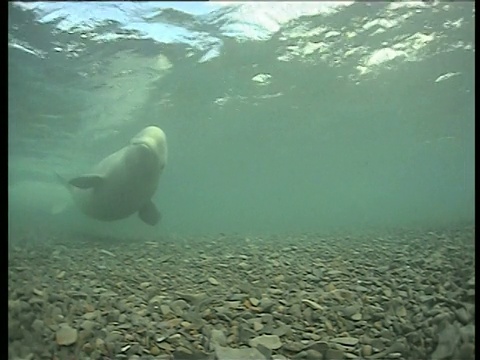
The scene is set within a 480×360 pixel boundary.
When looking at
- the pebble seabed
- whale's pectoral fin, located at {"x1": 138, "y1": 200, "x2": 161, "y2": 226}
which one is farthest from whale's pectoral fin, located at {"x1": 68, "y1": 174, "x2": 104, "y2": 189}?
the pebble seabed

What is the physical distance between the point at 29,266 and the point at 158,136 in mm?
2108

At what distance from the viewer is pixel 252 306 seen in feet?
4.86

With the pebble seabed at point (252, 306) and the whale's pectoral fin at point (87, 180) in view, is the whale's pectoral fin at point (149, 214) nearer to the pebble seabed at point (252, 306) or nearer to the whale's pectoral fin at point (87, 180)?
the whale's pectoral fin at point (87, 180)

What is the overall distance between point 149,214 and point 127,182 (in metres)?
0.60

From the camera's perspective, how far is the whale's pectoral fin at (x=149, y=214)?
4.19 metres

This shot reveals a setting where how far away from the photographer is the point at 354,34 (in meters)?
2.23

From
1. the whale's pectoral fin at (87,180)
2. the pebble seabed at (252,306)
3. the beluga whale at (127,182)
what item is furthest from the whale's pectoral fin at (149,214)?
the pebble seabed at (252,306)

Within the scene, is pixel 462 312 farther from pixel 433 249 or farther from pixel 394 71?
pixel 394 71

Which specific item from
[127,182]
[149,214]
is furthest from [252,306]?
[149,214]

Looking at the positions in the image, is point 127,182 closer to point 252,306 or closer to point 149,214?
point 149,214

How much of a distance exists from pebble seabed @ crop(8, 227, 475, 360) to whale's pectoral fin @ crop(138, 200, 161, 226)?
2261 millimetres

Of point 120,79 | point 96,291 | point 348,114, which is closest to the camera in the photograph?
point 96,291

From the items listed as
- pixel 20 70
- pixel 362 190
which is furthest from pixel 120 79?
pixel 362 190

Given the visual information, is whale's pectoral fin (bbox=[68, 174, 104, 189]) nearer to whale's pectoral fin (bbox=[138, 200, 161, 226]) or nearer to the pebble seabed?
whale's pectoral fin (bbox=[138, 200, 161, 226])
